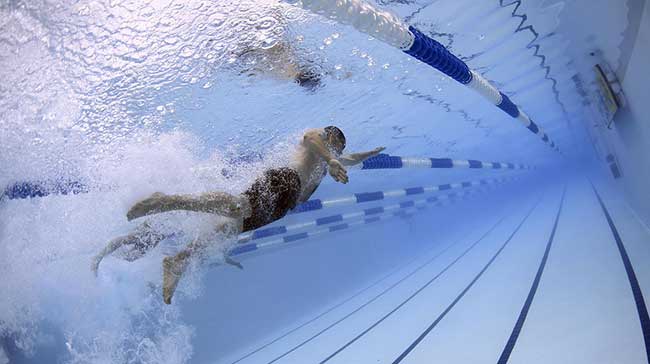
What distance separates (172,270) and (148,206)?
1.40 feet

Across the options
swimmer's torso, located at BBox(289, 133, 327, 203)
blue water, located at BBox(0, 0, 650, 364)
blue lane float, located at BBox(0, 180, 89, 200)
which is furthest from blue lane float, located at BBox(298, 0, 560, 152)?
blue lane float, located at BBox(0, 180, 89, 200)

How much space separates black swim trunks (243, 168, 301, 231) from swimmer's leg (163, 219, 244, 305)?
0.10 meters

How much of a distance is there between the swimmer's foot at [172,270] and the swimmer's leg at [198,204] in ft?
0.99

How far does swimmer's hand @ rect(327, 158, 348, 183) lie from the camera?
8.92 ft

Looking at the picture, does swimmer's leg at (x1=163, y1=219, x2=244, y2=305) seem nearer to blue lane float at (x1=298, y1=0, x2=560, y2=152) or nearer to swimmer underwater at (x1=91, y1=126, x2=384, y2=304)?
swimmer underwater at (x1=91, y1=126, x2=384, y2=304)

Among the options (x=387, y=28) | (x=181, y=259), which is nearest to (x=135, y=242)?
A: (x=181, y=259)

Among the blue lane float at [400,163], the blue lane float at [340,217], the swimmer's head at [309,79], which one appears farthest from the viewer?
the blue lane float at [340,217]

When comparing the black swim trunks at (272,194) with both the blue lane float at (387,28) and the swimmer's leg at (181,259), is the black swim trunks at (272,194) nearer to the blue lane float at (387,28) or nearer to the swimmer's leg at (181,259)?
the swimmer's leg at (181,259)

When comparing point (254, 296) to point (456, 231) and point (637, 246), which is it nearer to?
point (637, 246)

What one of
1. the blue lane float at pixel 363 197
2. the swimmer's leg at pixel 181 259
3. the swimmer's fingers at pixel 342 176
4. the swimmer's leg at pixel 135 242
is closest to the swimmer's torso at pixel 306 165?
the swimmer's fingers at pixel 342 176

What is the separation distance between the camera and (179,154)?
4.29 m

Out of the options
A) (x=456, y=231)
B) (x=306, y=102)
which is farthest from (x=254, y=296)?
(x=456, y=231)

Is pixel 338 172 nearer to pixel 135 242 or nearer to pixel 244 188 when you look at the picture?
pixel 244 188

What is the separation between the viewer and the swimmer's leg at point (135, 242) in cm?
321
